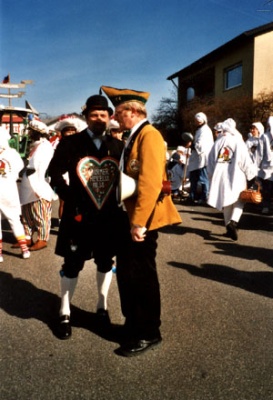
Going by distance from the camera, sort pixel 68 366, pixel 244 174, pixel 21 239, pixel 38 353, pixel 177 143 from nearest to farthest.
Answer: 1. pixel 68 366
2. pixel 38 353
3. pixel 21 239
4. pixel 244 174
5. pixel 177 143

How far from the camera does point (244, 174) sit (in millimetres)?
7012

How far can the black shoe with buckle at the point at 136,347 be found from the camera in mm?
3152

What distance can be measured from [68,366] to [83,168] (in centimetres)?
144

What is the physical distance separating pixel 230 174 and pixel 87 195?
4078 mm

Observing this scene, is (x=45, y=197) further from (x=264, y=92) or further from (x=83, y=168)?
(x=264, y=92)

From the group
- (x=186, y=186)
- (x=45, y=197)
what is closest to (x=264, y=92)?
(x=186, y=186)

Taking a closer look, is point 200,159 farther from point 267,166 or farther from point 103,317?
point 103,317

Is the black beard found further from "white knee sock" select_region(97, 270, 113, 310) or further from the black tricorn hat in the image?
"white knee sock" select_region(97, 270, 113, 310)

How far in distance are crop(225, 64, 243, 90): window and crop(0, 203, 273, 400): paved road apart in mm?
20937

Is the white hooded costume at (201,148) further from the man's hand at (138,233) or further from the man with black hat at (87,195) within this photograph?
the man's hand at (138,233)

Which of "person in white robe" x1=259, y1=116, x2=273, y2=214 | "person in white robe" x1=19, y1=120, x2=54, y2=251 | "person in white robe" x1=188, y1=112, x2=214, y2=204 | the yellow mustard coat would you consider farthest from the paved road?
"person in white robe" x1=188, y1=112, x2=214, y2=204

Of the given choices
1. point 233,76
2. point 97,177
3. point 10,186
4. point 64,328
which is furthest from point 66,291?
point 233,76

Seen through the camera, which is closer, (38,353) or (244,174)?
(38,353)

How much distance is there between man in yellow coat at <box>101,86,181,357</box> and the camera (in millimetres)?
3029
